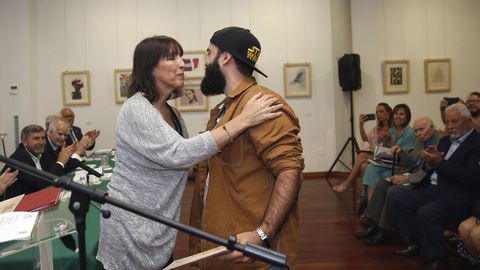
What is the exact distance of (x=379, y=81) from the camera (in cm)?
857

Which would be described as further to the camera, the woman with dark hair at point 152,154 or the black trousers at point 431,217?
the black trousers at point 431,217

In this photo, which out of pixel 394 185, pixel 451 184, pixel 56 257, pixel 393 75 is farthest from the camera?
pixel 393 75

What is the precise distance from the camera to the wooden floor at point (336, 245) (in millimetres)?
3938

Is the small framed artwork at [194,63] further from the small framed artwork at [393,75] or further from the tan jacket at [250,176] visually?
the tan jacket at [250,176]

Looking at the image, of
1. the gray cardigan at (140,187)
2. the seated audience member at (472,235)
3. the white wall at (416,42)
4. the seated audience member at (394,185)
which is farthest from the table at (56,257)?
the white wall at (416,42)

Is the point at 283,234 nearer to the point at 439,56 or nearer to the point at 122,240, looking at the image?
the point at 122,240

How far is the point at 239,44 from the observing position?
5.69 feet

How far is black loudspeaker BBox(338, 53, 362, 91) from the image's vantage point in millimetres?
7980

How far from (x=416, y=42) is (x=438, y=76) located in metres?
0.82

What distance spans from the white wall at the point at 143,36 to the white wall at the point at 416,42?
2.42 ft

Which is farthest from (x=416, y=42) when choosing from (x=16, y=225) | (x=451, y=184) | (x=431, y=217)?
(x=16, y=225)

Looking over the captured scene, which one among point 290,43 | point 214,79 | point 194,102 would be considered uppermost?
point 290,43

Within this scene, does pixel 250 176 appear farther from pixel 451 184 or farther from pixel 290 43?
pixel 290 43

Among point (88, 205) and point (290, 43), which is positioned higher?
point (290, 43)
